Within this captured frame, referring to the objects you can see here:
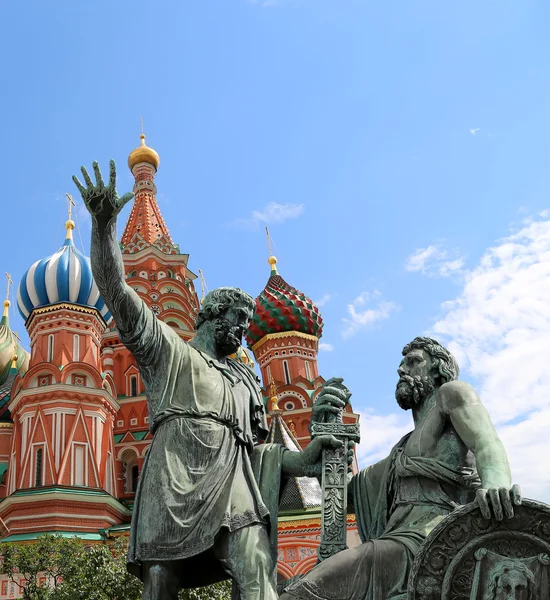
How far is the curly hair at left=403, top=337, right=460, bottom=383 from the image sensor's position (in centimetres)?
401

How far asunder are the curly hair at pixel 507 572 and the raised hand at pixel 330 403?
4.09 ft

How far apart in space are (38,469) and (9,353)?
12.0 meters

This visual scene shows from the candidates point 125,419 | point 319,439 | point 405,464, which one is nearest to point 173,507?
point 319,439

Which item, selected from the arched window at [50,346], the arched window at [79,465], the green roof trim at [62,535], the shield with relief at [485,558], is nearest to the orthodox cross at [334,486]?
the shield with relief at [485,558]

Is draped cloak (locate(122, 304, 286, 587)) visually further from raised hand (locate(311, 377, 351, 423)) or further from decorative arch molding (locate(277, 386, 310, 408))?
decorative arch molding (locate(277, 386, 310, 408))

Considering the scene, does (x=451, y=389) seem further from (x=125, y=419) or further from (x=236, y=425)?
(x=125, y=419)

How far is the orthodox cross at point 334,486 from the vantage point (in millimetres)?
3592

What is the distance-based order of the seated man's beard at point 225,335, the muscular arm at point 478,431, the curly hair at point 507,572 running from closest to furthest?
the curly hair at point 507,572, the muscular arm at point 478,431, the seated man's beard at point 225,335

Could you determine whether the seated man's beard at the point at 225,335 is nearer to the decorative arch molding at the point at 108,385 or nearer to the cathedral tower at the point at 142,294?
the decorative arch molding at the point at 108,385

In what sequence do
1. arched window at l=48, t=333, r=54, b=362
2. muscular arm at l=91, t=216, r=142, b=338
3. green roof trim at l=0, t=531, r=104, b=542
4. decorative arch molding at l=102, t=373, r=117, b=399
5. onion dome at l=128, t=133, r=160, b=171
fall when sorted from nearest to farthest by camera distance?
muscular arm at l=91, t=216, r=142, b=338, green roof trim at l=0, t=531, r=104, b=542, arched window at l=48, t=333, r=54, b=362, decorative arch molding at l=102, t=373, r=117, b=399, onion dome at l=128, t=133, r=160, b=171

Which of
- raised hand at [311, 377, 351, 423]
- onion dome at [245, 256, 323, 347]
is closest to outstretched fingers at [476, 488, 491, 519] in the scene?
raised hand at [311, 377, 351, 423]

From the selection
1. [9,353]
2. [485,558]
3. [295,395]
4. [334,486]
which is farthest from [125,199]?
[9,353]

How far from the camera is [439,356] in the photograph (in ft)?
13.2

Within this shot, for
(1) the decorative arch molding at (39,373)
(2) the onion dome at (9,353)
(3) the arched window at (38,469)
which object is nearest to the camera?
(3) the arched window at (38,469)
